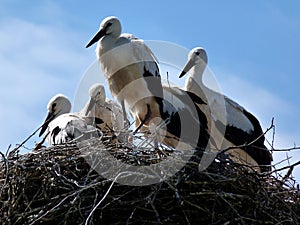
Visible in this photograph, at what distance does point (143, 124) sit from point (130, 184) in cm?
275

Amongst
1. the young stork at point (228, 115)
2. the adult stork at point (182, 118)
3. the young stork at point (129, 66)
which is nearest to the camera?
the adult stork at point (182, 118)

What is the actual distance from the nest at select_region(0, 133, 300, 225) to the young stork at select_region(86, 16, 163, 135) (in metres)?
2.25

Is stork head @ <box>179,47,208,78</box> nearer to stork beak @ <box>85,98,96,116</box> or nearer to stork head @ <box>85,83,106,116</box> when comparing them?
stork head @ <box>85,83,106,116</box>

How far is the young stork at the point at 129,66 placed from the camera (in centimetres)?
784

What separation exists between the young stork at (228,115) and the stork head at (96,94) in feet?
2.54

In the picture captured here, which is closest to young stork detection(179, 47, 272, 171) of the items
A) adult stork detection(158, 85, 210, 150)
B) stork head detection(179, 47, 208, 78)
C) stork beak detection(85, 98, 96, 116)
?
stork head detection(179, 47, 208, 78)

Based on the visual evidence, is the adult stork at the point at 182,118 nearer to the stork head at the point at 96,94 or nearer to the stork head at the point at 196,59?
the stork head at the point at 196,59

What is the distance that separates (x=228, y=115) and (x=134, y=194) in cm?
321

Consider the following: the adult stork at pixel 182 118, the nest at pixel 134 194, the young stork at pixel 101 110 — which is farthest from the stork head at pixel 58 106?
the nest at pixel 134 194

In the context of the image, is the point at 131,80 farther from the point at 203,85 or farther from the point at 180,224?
the point at 180,224

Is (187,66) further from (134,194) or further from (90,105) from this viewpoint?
(134,194)

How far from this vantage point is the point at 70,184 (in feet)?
17.7

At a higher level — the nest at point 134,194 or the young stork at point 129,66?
the young stork at point 129,66

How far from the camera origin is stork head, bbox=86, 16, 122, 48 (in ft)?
25.9
